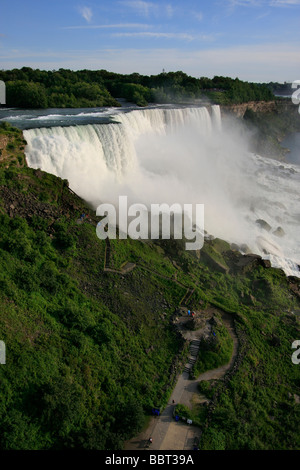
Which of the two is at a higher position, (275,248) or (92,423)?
(275,248)

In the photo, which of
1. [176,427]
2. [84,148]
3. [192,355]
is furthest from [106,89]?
[176,427]

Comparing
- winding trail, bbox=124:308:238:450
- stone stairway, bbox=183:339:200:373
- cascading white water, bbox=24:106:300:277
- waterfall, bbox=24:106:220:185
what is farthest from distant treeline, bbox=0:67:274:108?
→ winding trail, bbox=124:308:238:450

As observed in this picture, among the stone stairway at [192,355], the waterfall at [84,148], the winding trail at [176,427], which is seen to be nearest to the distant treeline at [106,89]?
the waterfall at [84,148]

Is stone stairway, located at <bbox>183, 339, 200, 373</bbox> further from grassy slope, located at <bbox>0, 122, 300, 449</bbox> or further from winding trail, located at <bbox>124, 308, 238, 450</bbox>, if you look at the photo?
grassy slope, located at <bbox>0, 122, 300, 449</bbox>

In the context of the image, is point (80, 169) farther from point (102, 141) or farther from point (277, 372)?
point (277, 372)

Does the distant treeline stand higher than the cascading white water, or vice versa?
the distant treeline

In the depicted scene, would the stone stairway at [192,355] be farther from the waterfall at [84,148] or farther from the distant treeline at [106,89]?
the distant treeline at [106,89]
